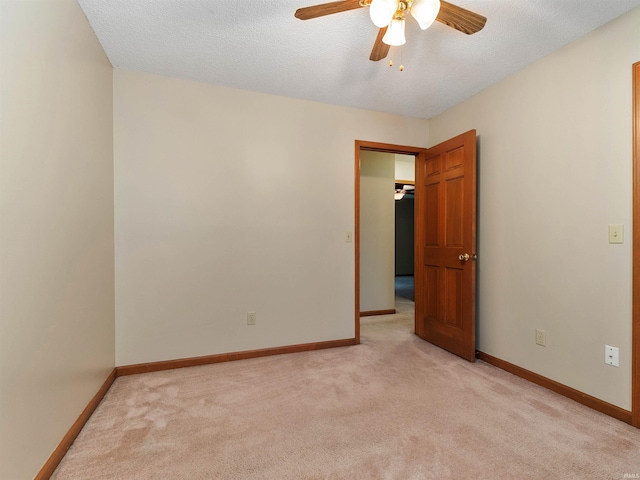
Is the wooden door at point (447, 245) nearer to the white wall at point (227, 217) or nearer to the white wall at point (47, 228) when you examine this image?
the white wall at point (227, 217)

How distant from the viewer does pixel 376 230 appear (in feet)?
15.0

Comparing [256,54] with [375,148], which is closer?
[256,54]

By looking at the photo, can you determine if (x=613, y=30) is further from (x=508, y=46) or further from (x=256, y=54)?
(x=256, y=54)

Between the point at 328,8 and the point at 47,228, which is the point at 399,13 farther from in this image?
the point at 47,228

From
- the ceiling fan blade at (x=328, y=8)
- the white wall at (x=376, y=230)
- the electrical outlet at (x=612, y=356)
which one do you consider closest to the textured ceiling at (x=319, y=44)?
the ceiling fan blade at (x=328, y=8)

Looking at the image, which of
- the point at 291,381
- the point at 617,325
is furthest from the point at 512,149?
the point at 291,381

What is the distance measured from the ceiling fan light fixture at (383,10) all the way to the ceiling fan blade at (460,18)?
0.25 meters

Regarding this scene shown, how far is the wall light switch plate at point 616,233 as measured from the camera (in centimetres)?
185

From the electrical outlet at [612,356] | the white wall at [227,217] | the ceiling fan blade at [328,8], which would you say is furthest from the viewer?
the white wall at [227,217]

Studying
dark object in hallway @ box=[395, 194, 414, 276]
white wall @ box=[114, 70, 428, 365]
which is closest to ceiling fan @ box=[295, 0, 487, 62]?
white wall @ box=[114, 70, 428, 365]

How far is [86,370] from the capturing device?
184 centimetres

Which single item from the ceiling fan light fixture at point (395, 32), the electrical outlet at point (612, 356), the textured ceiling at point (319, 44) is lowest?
the electrical outlet at point (612, 356)

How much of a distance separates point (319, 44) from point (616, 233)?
2.29 meters

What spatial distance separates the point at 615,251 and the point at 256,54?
9.08ft
